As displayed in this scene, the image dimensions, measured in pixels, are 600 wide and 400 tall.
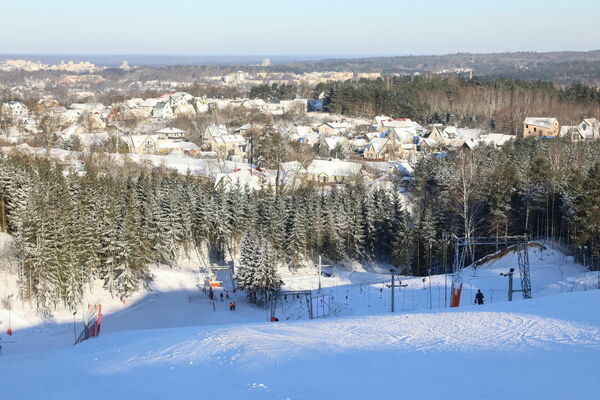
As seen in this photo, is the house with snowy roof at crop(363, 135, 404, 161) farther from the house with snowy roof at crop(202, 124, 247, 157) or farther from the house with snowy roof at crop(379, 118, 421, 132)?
the house with snowy roof at crop(202, 124, 247, 157)

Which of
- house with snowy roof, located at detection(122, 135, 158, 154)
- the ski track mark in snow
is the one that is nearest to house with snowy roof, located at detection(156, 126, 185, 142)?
house with snowy roof, located at detection(122, 135, 158, 154)

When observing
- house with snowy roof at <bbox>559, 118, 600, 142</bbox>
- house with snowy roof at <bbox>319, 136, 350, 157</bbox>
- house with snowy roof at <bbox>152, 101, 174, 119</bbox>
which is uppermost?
house with snowy roof at <bbox>152, 101, 174, 119</bbox>

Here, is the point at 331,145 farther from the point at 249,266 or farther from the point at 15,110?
the point at 15,110

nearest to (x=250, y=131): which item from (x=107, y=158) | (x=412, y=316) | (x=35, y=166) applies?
(x=107, y=158)

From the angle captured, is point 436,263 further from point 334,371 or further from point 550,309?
point 334,371

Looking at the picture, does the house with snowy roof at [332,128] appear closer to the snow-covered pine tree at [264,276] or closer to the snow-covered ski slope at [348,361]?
the snow-covered pine tree at [264,276]

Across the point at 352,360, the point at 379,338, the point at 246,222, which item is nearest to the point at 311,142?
the point at 246,222
